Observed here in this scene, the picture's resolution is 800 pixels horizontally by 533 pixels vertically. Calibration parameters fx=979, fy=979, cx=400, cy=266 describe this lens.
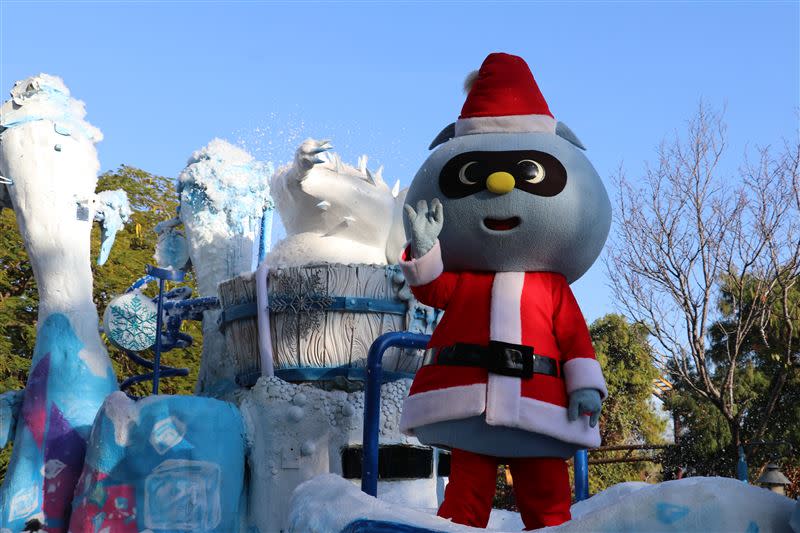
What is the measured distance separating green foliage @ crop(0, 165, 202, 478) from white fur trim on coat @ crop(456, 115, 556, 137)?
8.56 m

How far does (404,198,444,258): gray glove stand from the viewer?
316cm

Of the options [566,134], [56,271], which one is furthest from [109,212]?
[566,134]

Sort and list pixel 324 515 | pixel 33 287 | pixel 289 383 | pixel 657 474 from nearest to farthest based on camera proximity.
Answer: pixel 324 515 → pixel 289 383 → pixel 33 287 → pixel 657 474

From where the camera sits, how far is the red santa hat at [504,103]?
135 inches

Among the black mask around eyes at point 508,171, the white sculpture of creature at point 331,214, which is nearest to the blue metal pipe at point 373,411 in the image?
the black mask around eyes at point 508,171

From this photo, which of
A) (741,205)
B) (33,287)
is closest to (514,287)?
(741,205)

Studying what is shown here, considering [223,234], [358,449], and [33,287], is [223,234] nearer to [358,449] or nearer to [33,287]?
[358,449]

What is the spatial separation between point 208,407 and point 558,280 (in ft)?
6.35

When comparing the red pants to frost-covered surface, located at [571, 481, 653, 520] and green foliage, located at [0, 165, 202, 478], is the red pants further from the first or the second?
green foliage, located at [0, 165, 202, 478]

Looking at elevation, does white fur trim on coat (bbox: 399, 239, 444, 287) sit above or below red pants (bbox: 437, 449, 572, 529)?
above

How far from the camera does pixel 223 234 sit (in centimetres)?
602

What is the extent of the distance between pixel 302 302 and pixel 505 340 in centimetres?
171

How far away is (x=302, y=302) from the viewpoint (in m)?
4.66

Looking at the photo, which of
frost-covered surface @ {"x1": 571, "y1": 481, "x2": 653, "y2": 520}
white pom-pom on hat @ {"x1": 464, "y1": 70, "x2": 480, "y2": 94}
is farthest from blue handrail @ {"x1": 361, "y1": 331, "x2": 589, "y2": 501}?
white pom-pom on hat @ {"x1": 464, "y1": 70, "x2": 480, "y2": 94}
